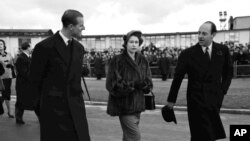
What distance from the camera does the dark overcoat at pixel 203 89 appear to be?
5.03 meters

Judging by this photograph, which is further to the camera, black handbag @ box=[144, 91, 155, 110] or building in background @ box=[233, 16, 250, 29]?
building in background @ box=[233, 16, 250, 29]

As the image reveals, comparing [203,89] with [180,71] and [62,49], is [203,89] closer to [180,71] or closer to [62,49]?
[180,71]

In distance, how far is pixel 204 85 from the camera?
5.04 metres

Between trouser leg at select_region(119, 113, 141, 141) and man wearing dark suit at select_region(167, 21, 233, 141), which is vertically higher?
man wearing dark suit at select_region(167, 21, 233, 141)

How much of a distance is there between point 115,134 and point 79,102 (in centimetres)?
370

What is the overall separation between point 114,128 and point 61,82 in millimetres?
4516

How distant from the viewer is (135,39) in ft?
18.7

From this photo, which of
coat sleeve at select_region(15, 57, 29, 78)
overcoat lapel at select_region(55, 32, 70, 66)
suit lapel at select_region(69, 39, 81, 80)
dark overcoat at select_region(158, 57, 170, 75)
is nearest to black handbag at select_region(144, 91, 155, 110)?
suit lapel at select_region(69, 39, 81, 80)

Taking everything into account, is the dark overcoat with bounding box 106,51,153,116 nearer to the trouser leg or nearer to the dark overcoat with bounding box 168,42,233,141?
the trouser leg

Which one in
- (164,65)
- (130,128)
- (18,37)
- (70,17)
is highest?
(18,37)

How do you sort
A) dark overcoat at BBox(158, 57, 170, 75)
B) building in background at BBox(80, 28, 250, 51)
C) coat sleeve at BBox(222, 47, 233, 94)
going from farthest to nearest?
building in background at BBox(80, 28, 250, 51) → dark overcoat at BBox(158, 57, 170, 75) → coat sleeve at BBox(222, 47, 233, 94)

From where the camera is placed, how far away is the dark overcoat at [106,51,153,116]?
557 cm

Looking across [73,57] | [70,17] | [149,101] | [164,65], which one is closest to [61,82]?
[73,57]

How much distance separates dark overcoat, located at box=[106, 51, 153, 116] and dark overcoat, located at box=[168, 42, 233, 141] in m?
0.58
